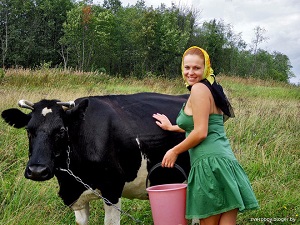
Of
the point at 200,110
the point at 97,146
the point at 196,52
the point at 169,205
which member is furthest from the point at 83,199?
the point at 196,52

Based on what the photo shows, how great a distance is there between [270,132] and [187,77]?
5.41m

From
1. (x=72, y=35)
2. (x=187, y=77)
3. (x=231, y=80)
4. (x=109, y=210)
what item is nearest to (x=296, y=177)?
(x=109, y=210)

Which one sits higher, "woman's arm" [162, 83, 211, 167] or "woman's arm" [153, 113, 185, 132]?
"woman's arm" [162, 83, 211, 167]

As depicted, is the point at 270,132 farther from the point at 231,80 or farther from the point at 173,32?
the point at 173,32

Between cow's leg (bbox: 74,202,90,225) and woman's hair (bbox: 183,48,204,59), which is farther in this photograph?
cow's leg (bbox: 74,202,90,225)

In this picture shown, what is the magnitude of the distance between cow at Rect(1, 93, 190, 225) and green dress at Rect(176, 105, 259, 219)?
1.11 m

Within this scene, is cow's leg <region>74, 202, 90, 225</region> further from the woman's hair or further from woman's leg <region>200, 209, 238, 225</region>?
the woman's hair

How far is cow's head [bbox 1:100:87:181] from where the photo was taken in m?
3.28

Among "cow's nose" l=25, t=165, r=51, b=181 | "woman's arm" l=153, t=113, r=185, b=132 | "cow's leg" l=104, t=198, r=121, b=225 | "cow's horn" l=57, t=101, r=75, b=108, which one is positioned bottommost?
"cow's leg" l=104, t=198, r=121, b=225

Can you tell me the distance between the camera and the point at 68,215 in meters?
4.89

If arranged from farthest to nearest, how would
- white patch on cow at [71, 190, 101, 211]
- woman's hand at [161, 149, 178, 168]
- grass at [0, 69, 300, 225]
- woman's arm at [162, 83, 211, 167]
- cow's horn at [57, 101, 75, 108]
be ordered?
1. grass at [0, 69, 300, 225]
2. white patch on cow at [71, 190, 101, 211]
3. cow's horn at [57, 101, 75, 108]
4. woman's hand at [161, 149, 178, 168]
5. woman's arm at [162, 83, 211, 167]

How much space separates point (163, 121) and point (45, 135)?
4.12 ft

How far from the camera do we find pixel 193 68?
3.01m

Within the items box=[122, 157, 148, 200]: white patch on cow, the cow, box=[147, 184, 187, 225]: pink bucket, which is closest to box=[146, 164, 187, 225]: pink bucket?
box=[147, 184, 187, 225]: pink bucket
